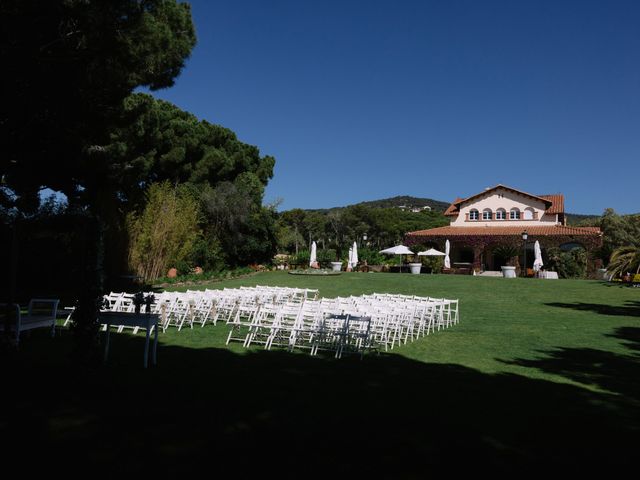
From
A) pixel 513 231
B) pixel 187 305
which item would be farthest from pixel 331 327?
pixel 513 231

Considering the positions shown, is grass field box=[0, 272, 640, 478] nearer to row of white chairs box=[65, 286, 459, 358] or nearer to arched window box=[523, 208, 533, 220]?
row of white chairs box=[65, 286, 459, 358]

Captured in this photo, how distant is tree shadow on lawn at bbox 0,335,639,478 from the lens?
3.30 m

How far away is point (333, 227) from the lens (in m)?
68.4

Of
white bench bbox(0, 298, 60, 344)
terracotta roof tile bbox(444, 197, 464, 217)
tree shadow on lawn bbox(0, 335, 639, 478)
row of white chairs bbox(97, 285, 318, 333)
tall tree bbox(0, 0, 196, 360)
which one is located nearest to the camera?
tree shadow on lawn bbox(0, 335, 639, 478)

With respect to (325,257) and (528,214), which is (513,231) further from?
(325,257)

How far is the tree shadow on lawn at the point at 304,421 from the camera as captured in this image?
10.8 feet

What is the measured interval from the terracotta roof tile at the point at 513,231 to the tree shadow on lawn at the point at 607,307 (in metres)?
17.4

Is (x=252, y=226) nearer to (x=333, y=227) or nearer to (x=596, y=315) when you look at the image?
(x=596, y=315)

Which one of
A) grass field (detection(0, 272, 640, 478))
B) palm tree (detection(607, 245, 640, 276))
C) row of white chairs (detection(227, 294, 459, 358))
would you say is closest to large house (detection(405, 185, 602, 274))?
palm tree (detection(607, 245, 640, 276))

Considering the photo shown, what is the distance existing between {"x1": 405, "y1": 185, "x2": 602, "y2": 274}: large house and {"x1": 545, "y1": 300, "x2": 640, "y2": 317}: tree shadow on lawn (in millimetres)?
16772

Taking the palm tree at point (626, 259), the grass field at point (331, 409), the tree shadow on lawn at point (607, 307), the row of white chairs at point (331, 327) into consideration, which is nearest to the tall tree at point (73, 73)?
the row of white chairs at point (331, 327)

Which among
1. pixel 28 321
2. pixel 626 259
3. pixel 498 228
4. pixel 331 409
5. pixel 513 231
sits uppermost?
pixel 498 228

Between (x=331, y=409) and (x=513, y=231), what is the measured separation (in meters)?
32.8

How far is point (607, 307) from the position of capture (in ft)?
48.2
